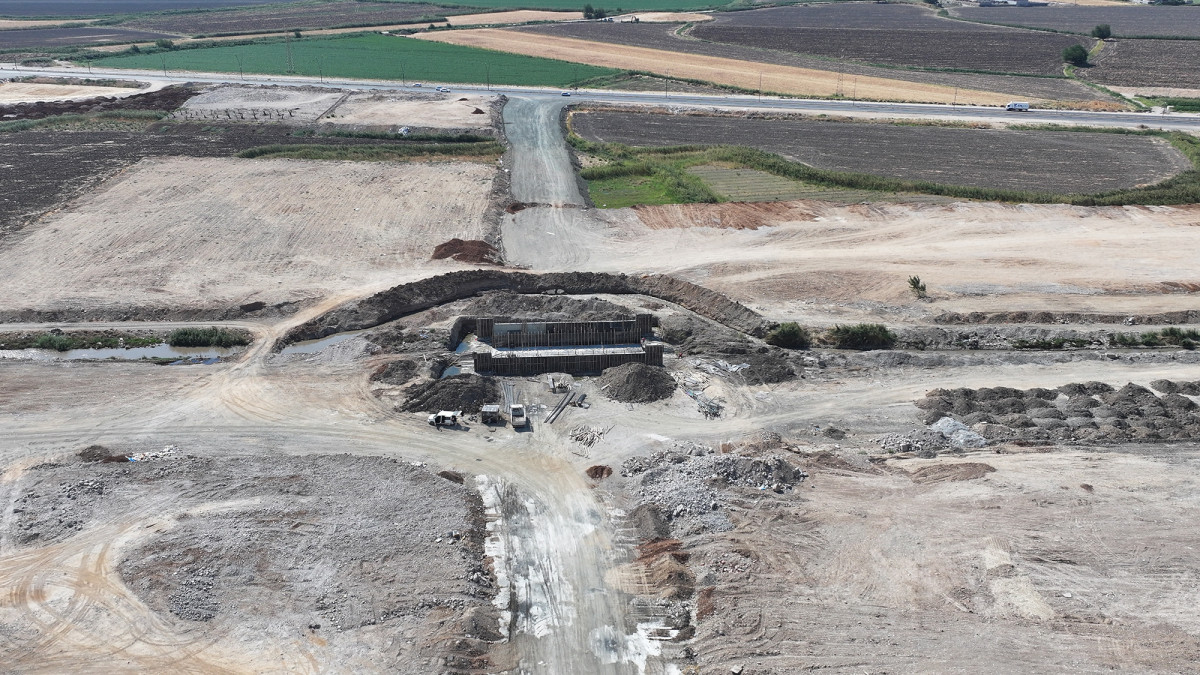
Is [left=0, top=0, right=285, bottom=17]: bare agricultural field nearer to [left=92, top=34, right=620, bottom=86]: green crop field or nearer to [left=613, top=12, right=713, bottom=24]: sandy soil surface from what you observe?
[left=92, top=34, right=620, bottom=86]: green crop field

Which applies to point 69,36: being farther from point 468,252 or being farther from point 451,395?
point 451,395

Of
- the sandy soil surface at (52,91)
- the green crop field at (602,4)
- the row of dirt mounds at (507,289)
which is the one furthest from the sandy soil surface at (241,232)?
the green crop field at (602,4)

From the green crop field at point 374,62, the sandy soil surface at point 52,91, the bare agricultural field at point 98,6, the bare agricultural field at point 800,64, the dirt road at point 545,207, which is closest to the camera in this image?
the dirt road at point 545,207

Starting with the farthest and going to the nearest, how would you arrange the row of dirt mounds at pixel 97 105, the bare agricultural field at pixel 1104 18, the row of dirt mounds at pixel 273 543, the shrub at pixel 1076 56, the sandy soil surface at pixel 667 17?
the sandy soil surface at pixel 667 17, the bare agricultural field at pixel 1104 18, the shrub at pixel 1076 56, the row of dirt mounds at pixel 97 105, the row of dirt mounds at pixel 273 543

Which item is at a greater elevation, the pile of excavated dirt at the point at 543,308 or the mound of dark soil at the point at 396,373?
the pile of excavated dirt at the point at 543,308

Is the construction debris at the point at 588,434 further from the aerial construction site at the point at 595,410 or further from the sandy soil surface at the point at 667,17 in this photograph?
the sandy soil surface at the point at 667,17

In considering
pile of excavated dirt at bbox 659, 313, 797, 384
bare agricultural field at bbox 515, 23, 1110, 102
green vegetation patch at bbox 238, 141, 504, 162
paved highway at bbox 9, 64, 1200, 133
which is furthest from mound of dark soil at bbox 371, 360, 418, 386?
bare agricultural field at bbox 515, 23, 1110, 102
